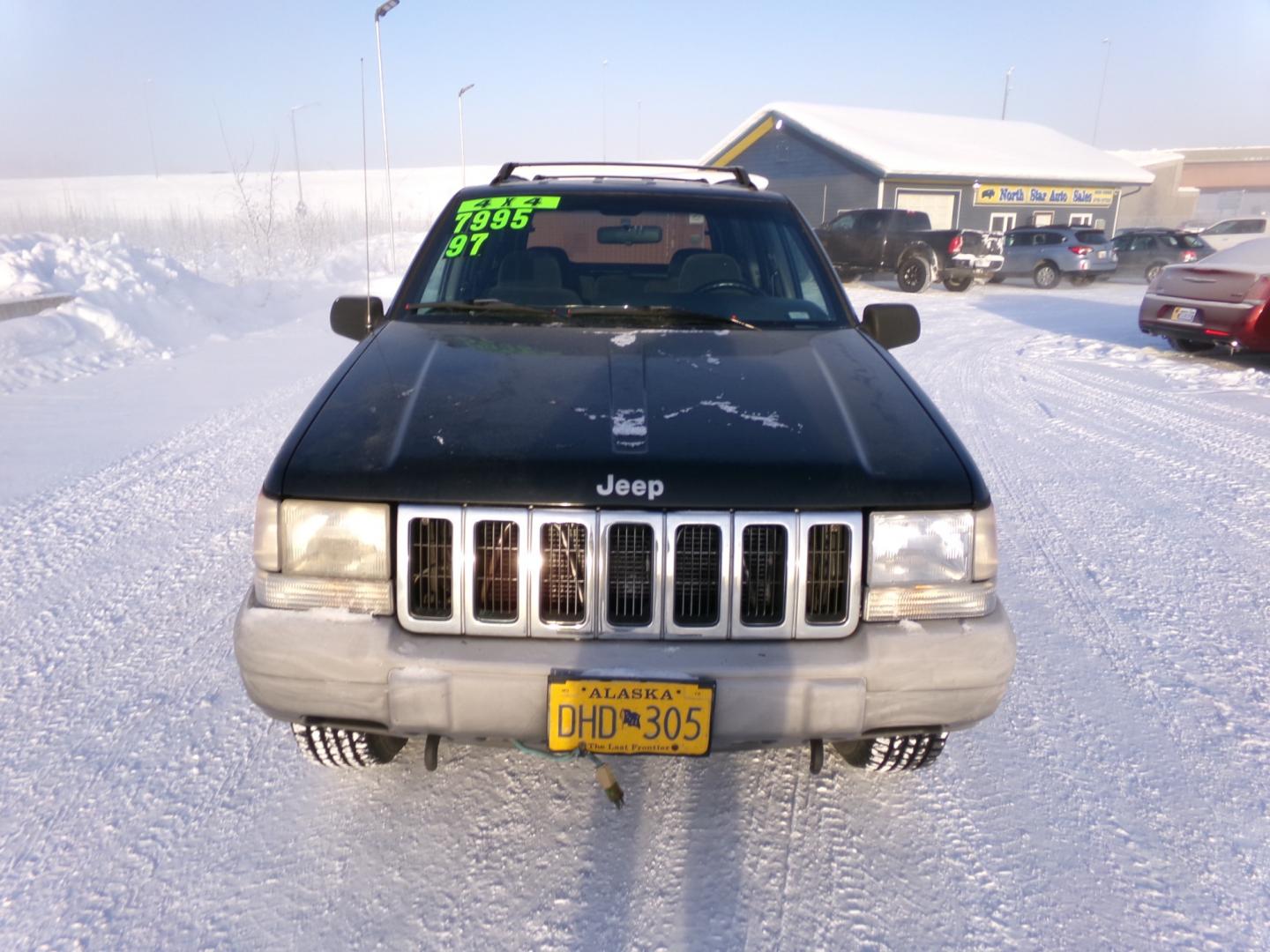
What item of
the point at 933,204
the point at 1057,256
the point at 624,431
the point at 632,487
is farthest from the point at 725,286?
the point at 933,204

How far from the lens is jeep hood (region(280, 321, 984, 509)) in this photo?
219 cm

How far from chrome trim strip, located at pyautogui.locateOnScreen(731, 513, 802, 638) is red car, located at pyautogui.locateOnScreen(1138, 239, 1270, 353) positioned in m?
9.93

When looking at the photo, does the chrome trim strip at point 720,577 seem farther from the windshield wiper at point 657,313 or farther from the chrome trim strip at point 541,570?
the windshield wiper at point 657,313

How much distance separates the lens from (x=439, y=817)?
8.39 ft

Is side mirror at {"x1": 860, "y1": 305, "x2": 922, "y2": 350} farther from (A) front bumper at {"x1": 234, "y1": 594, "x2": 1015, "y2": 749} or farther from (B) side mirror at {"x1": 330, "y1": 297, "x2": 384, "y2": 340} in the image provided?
(B) side mirror at {"x1": 330, "y1": 297, "x2": 384, "y2": 340}

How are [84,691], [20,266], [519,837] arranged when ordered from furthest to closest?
[20,266] → [84,691] → [519,837]

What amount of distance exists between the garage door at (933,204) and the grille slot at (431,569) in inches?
1165

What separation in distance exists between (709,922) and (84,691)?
7.50 feet

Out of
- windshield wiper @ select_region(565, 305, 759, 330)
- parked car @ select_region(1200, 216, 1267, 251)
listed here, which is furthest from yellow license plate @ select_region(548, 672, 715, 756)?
parked car @ select_region(1200, 216, 1267, 251)

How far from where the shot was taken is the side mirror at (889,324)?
352cm

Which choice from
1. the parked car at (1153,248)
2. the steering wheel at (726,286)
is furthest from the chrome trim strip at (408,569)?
the parked car at (1153,248)

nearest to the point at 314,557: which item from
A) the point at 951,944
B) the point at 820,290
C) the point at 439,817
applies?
the point at 439,817

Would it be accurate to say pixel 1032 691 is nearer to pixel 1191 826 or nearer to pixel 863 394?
pixel 1191 826

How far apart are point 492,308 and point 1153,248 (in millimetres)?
24368
